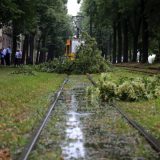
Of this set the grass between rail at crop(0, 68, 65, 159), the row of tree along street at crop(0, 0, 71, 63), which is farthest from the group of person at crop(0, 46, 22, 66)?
the grass between rail at crop(0, 68, 65, 159)

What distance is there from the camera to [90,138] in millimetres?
10516

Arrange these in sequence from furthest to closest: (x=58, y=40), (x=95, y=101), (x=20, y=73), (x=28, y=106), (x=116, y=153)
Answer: (x=58, y=40)
(x=20, y=73)
(x=95, y=101)
(x=28, y=106)
(x=116, y=153)

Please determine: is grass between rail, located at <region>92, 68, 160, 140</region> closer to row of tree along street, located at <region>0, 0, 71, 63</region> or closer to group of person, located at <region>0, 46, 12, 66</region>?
row of tree along street, located at <region>0, 0, 71, 63</region>

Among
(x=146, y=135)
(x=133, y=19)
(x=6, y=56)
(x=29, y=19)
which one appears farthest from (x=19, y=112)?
(x=133, y=19)

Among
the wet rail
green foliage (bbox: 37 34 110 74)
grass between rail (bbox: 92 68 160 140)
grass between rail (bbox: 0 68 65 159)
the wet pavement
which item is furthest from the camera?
green foliage (bbox: 37 34 110 74)

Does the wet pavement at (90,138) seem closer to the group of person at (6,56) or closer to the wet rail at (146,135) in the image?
the wet rail at (146,135)

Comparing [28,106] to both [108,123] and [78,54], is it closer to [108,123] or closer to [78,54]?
[108,123]

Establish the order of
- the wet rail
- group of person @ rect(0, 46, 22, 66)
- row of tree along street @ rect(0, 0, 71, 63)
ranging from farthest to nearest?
group of person @ rect(0, 46, 22, 66), row of tree along street @ rect(0, 0, 71, 63), the wet rail

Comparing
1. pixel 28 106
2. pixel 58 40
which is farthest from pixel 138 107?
pixel 58 40

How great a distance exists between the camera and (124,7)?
54.5 meters

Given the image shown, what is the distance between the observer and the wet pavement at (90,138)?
8.88m

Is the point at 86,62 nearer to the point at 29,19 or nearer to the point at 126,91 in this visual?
the point at 29,19

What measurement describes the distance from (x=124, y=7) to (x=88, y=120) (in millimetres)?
42386

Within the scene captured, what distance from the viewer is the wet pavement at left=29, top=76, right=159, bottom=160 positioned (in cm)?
888
